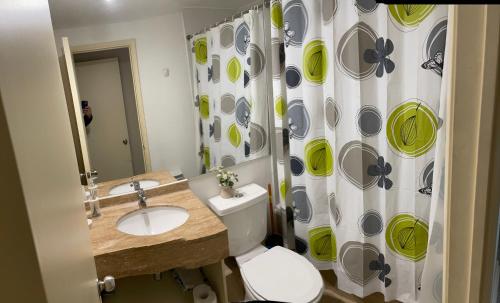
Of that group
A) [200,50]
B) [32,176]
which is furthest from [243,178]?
[32,176]

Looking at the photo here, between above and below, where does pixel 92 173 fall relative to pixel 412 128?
below

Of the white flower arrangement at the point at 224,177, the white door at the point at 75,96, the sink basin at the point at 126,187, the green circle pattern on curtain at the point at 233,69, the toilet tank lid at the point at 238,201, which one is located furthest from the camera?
the green circle pattern on curtain at the point at 233,69

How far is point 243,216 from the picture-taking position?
6.51 ft

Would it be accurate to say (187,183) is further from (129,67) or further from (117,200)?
(129,67)

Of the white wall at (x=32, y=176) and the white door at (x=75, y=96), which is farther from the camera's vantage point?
the white door at (x=75, y=96)

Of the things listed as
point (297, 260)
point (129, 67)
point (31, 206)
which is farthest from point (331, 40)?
point (31, 206)

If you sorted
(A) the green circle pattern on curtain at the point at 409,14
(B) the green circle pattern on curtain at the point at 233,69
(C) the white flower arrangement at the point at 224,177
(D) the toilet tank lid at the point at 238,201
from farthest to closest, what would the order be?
(B) the green circle pattern on curtain at the point at 233,69 → (C) the white flower arrangement at the point at 224,177 → (D) the toilet tank lid at the point at 238,201 → (A) the green circle pattern on curtain at the point at 409,14

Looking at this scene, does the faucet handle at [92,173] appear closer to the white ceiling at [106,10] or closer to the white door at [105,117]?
the white door at [105,117]

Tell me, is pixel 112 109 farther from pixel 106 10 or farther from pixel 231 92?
pixel 231 92

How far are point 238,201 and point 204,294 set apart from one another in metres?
0.59

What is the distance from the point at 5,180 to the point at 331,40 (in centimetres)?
170

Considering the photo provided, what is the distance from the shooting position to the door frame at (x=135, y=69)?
1.58m

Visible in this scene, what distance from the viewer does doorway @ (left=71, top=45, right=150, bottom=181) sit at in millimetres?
1604

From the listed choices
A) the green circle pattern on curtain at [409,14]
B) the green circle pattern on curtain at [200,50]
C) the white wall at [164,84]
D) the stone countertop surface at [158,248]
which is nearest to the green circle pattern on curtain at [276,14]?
the green circle pattern on curtain at [200,50]
